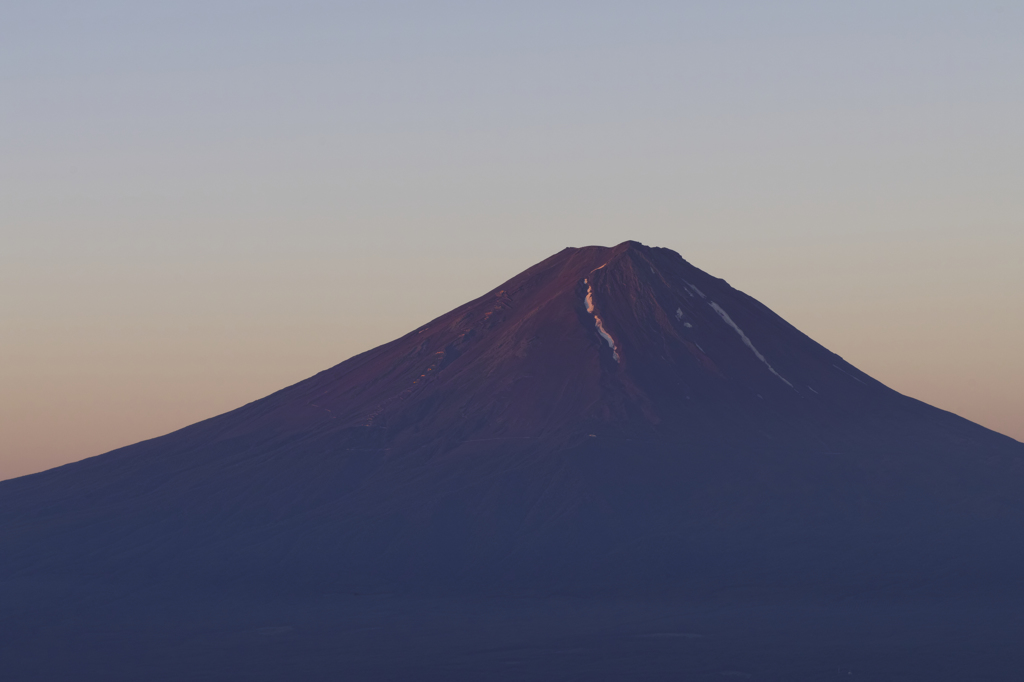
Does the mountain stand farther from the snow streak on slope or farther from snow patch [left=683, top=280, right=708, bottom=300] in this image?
snow patch [left=683, top=280, right=708, bottom=300]

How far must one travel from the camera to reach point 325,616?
10931 centimetres

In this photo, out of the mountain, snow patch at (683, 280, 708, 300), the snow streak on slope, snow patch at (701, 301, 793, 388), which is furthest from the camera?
snow patch at (683, 280, 708, 300)

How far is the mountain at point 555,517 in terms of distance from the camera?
326 ft

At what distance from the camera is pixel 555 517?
118 m

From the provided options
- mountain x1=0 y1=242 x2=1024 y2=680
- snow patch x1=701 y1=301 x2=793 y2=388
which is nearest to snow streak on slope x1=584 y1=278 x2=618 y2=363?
mountain x1=0 y1=242 x2=1024 y2=680

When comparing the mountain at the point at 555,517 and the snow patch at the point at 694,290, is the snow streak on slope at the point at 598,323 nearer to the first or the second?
the mountain at the point at 555,517

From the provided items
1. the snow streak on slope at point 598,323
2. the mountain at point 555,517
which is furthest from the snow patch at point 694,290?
the snow streak on slope at point 598,323

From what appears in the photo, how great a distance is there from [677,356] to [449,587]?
32.3 meters

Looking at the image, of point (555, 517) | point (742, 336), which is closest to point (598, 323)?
point (742, 336)

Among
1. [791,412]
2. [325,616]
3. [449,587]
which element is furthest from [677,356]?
[325,616]

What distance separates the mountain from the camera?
99438 millimetres

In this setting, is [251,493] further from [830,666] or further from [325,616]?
[830,666]

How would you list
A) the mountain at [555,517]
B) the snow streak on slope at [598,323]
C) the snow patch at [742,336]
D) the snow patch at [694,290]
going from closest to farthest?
1. the mountain at [555,517]
2. the snow streak on slope at [598,323]
3. the snow patch at [742,336]
4. the snow patch at [694,290]

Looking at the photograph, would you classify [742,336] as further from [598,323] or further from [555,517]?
[555,517]
